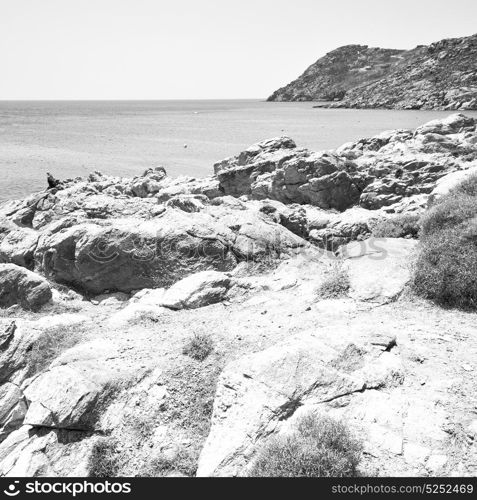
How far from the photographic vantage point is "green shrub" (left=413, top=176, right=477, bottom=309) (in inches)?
450

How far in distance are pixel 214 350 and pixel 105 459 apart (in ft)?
10.7

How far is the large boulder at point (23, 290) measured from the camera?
14.8m

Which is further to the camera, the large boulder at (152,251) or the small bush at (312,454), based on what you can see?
the large boulder at (152,251)

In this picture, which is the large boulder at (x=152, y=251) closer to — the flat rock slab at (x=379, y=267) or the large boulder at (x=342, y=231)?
the flat rock slab at (x=379, y=267)

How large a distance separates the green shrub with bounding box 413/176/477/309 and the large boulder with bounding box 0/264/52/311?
37.9ft

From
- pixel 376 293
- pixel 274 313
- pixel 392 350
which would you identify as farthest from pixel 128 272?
pixel 392 350

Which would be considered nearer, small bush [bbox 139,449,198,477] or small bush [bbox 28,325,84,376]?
small bush [bbox 139,449,198,477]

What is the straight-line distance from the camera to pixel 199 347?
10.4m

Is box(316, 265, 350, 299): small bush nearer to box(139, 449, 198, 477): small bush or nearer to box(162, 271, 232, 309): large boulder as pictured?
box(162, 271, 232, 309): large boulder

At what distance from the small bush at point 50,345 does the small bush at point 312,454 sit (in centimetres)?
669

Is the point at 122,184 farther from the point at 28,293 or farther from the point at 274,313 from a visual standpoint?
the point at 274,313

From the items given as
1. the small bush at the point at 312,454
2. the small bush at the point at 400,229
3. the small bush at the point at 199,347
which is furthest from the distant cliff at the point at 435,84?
the small bush at the point at 312,454

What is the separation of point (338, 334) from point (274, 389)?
2.29 metres

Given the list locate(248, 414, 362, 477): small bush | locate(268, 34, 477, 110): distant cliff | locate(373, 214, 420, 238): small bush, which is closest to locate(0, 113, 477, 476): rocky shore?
locate(248, 414, 362, 477): small bush
